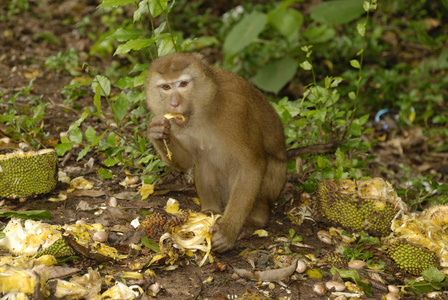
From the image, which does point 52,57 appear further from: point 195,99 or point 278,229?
point 278,229

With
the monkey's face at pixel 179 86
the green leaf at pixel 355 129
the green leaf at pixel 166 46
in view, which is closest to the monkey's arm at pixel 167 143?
the monkey's face at pixel 179 86

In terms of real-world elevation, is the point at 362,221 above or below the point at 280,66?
below

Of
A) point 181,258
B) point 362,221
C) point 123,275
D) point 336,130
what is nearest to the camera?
point 123,275

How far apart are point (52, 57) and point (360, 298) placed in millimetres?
5306

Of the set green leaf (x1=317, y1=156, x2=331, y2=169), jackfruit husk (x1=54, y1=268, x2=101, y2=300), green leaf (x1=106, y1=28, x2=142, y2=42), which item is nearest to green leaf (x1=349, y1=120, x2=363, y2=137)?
green leaf (x1=317, y1=156, x2=331, y2=169)

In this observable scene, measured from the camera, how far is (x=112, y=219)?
4281 mm

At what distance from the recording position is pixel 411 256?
13.1ft

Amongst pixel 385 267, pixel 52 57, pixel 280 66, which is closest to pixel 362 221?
pixel 385 267

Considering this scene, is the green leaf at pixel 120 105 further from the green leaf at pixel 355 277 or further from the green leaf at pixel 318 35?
the green leaf at pixel 318 35

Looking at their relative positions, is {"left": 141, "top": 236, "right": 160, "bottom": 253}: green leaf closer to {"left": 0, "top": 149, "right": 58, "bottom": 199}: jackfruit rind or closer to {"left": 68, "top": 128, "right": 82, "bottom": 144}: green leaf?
{"left": 0, "top": 149, "right": 58, "bottom": 199}: jackfruit rind

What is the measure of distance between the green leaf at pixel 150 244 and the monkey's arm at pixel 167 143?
0.83m

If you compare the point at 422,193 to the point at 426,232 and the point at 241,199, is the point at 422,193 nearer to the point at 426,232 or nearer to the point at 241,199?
the point at 426,232

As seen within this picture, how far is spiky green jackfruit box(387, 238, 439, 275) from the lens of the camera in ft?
12.9

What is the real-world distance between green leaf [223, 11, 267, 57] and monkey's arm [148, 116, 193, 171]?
2.84m
